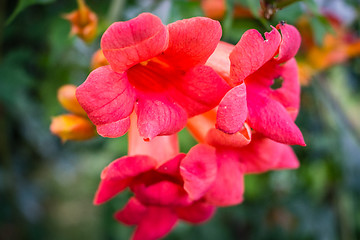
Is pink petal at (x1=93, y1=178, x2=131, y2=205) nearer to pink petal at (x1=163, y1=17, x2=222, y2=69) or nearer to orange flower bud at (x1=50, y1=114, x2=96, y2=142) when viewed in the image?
orange flower bud at (x1=50, y1=114, x2=96, y2=142)

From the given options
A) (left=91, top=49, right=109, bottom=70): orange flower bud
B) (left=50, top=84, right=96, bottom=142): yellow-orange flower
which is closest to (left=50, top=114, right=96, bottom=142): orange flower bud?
(left=50, top=84, right=96, bottom=142): yellow-orange flower

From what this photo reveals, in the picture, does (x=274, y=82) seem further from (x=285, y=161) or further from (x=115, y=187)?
(x=115, y=187)

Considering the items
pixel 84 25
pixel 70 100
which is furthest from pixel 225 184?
pixel 84 25

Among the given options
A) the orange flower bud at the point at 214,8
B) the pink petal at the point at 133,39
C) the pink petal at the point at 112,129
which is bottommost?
the orange flower bud at the point at 214,8

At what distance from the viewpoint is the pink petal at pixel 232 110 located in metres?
0.72

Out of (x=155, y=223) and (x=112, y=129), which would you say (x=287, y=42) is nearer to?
(x=112, y=129)

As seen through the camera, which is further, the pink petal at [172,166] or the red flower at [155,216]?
the red flower at [155,216]

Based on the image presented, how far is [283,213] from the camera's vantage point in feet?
9.68

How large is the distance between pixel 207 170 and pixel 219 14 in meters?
0.72

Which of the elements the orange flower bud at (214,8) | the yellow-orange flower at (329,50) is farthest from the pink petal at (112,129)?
the yellow-orange flower at (329,50)

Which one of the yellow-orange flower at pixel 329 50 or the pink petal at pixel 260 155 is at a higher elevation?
the pink petal at pixel 260 155

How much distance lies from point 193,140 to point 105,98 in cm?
110

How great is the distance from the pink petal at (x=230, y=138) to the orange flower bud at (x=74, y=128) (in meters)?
0.39

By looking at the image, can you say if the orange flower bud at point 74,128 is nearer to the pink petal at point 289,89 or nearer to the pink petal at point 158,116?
the pink petal at point 158,116
